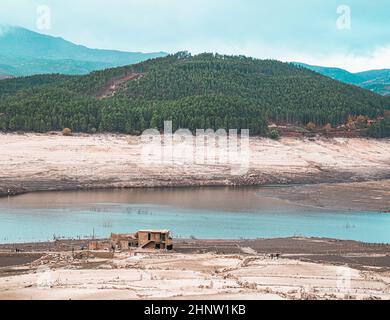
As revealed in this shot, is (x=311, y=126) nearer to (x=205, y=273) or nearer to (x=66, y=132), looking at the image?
(x=66, y=132)

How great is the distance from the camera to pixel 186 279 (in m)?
29.6

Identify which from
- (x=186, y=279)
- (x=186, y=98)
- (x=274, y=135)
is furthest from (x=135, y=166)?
(x=186, y=279)

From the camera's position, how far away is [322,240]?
46656 mm

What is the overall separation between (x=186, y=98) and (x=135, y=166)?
114ft

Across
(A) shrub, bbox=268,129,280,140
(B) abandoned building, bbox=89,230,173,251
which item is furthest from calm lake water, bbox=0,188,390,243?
(A) shrub, bbox=268,129,280,140

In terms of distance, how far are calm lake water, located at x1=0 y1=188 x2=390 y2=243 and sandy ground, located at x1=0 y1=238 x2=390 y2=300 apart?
24.0 ft

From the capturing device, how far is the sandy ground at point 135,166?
83.3 m

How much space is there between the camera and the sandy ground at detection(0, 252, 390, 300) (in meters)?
26.2

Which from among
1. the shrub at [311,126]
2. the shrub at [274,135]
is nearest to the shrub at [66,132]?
the shrub at [274,135]

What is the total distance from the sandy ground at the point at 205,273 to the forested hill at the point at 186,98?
68.8 meters

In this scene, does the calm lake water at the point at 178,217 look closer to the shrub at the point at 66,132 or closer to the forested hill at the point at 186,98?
the shrub at the point at 66,132

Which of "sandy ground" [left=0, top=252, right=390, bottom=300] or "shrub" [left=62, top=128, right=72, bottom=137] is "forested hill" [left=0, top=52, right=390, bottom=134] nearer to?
"shrub" [left=62, top=128, right=72, bottom=137]

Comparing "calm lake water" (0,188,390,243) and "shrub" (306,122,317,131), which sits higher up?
"shrub" (306,122,317,131)

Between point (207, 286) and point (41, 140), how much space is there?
7442 centimetres
